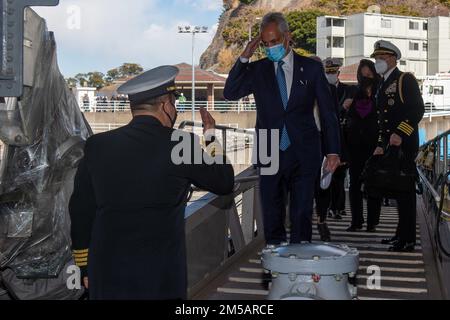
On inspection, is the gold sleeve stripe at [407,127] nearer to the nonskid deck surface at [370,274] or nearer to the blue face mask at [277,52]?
the nonskid deck surface at [370,274]

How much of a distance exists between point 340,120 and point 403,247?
1718 millimetres

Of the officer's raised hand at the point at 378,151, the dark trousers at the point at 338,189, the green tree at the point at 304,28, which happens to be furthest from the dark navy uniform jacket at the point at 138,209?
the green tree at the point at 304,28

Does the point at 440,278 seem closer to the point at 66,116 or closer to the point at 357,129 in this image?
the point at 357,129

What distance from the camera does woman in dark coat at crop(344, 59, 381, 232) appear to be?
7402 mm

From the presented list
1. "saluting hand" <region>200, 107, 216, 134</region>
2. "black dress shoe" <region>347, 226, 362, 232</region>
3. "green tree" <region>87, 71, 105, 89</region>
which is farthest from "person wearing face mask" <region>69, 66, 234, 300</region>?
"green tree" <region>87, 71, 105, 89</region>

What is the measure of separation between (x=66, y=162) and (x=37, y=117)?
1.35ft

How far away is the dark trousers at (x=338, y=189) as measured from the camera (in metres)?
8.27

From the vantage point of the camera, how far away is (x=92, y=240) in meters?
3.13

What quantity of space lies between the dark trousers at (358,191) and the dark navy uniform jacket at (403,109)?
973mm

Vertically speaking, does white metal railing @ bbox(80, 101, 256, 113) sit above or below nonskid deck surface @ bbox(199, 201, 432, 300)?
above

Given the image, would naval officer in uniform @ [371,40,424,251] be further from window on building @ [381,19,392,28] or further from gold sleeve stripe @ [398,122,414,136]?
window on building @ [381,19,392,28]

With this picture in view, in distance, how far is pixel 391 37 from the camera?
276ft

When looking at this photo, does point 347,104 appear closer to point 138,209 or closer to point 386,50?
point 386,50
